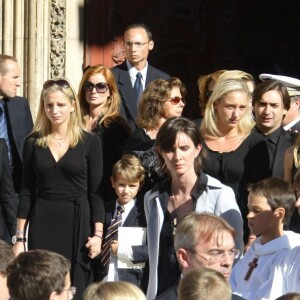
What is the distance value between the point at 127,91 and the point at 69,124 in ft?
4.01

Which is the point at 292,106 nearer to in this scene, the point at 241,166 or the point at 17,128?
the point at 241,166

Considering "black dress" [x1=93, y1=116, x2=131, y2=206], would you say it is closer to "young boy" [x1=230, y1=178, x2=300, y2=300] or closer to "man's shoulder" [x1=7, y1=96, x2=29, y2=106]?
"man's shoulder" [x1=7, y1=96, x2=29, y2=106]

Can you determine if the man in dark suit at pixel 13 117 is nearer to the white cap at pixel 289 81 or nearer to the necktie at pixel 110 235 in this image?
the necktie at pixel 110 235

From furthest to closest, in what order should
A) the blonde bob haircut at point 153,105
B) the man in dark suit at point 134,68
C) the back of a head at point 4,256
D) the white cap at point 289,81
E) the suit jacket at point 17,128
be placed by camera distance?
the man in dark suit at point 134,68, the suit jacket at point 17,128, the blonde bob haircut at point 153,105, the white cap at point 289,81, the back of a head at point 4,256

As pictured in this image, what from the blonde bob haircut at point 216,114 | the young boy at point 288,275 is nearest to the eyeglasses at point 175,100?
the blonde bob haircut at point 216,114

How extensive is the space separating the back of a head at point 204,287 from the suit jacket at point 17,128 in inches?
151

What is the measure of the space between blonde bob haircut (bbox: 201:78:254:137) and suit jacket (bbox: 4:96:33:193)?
1.59m

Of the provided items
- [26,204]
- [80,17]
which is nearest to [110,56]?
[80,17]

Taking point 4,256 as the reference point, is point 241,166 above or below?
above

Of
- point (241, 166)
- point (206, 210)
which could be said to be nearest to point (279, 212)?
point (206, 210)

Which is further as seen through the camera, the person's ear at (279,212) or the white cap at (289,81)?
the white cap at (289,81)

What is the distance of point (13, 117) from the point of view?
927 cm

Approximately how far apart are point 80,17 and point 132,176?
3509mm

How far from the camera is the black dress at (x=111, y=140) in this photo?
350 inches
